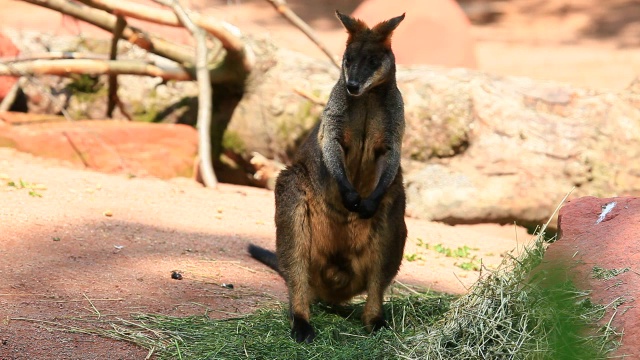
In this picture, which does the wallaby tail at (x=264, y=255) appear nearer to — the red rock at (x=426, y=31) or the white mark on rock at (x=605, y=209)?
the white mark on rock at (x=605, y=209)

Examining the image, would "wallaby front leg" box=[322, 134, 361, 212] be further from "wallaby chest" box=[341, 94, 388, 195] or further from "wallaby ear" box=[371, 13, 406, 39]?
"wallaby ear" box=[371, 13, 406, 39]

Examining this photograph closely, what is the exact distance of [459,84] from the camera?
9.50 meters

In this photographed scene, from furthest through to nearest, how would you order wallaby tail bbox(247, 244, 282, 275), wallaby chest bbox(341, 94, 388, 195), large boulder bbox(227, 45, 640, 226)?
large boulder bbox(227, 45, 640, 226)
wallaby tail bbox(247, 244, 282, 275)
wallaby chest bbox(341, 94, 388, 195)

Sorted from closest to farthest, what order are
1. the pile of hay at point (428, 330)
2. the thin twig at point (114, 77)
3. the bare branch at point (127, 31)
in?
the pile of hay at point (428, 330), the bare branch at point (127, 31), the thin twig at point (114, 77)

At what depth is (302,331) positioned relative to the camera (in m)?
4.78

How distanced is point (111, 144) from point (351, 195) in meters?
5.28

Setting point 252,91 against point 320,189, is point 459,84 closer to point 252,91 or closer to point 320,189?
point 252,91

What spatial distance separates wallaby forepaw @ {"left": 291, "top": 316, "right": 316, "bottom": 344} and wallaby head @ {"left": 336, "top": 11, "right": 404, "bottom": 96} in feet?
4.40

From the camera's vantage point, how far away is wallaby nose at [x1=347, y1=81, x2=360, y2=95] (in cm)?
484

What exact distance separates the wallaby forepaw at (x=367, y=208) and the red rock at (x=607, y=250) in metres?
1.03

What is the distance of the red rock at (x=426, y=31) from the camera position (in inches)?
514

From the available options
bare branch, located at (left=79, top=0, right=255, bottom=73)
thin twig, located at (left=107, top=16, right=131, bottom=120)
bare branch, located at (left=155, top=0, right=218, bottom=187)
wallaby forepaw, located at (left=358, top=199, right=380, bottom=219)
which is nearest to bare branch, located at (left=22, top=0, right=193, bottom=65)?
thin twig, located at (left=107, top=16, right=131, bottom=120)

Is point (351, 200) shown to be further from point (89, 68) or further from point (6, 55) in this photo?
point (6, 55)

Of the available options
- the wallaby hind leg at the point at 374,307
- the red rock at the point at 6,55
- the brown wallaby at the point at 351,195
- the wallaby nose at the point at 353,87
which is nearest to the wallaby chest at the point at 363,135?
the brown wallaby at the point at 351,195
